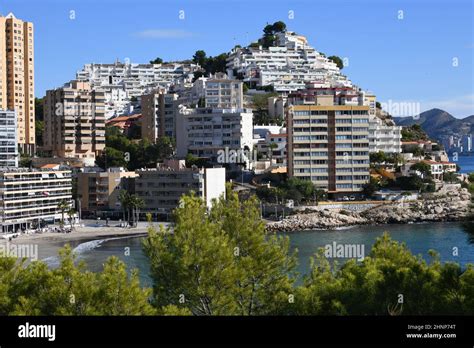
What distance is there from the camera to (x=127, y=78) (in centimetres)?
2564

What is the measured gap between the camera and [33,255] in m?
9.23

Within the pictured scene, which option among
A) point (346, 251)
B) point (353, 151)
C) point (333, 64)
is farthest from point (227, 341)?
point (333, 64)

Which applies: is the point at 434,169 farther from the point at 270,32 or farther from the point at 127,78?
the point at 127,78

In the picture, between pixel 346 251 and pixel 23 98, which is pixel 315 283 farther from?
pixel 23 98

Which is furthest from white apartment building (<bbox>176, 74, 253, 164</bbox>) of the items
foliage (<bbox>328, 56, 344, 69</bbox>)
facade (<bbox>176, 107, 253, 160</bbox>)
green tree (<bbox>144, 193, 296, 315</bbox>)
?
green tree (<bbox>144, 193, 296, 315</bbox>)

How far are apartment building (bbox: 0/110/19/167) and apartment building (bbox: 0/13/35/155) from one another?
27.8 inches

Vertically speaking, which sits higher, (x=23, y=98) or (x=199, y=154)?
(x=23, y=98)

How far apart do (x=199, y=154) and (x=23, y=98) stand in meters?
4.08

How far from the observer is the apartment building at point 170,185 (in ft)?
43.0

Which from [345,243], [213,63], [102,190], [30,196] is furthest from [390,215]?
[213,63]

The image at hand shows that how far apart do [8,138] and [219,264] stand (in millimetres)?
13276

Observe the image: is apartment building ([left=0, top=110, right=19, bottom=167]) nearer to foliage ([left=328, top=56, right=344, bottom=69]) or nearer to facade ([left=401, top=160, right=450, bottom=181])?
facade ([left=401, top=160, right=450, bottom=181])

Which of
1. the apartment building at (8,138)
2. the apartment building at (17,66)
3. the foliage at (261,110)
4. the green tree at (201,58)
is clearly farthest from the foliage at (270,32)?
the apartment building at (8,138)

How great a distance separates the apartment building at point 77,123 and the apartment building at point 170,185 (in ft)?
12.3
